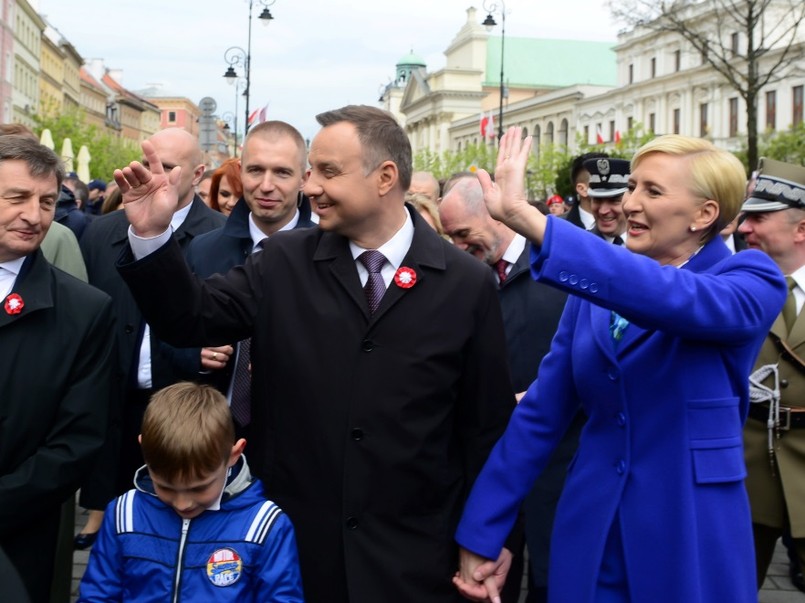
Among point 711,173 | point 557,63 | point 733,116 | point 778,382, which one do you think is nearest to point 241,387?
point 711,173

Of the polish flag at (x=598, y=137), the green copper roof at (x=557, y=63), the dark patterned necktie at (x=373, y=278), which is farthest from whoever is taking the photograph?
the green copper roof at (x=557, y=63)

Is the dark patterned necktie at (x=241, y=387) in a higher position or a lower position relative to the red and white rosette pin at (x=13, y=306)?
lower

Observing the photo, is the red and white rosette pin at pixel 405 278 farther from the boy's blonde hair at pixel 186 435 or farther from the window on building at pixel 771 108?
the window on building at pixel 771 108

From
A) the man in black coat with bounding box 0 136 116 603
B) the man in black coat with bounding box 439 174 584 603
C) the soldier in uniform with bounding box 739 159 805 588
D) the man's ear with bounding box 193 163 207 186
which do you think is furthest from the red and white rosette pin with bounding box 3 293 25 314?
the soldier in uniform with bounding box 739 159 805 588

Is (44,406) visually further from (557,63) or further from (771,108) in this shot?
(557,63)

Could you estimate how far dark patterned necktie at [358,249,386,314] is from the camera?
3336mm

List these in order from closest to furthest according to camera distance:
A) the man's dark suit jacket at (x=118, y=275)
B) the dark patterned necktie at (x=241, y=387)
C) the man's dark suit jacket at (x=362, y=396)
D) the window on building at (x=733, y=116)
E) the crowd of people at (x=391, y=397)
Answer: the crowd of people at (x=391, y=397) < the man's dark suit jacket at (x=362, y=396) < the dark patterned necktie at (x=241, y=387) < the man's dark suit jacket at (x=118, y=275) < the window on building at (x=733, y=116)

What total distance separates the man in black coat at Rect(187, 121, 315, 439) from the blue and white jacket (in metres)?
1.80

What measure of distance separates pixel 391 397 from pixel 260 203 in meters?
2.01

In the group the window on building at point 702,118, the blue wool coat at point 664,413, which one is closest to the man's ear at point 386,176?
the blue wool coat at point 664,413

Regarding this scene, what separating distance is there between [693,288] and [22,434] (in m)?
2.21

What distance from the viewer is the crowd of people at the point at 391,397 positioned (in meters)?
2.89

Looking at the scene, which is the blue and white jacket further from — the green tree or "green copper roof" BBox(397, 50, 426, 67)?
"green copper roof" BBox(397, 50, 426, 67)

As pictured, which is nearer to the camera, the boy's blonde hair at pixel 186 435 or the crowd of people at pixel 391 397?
the crowd of people at pixel 391 397
